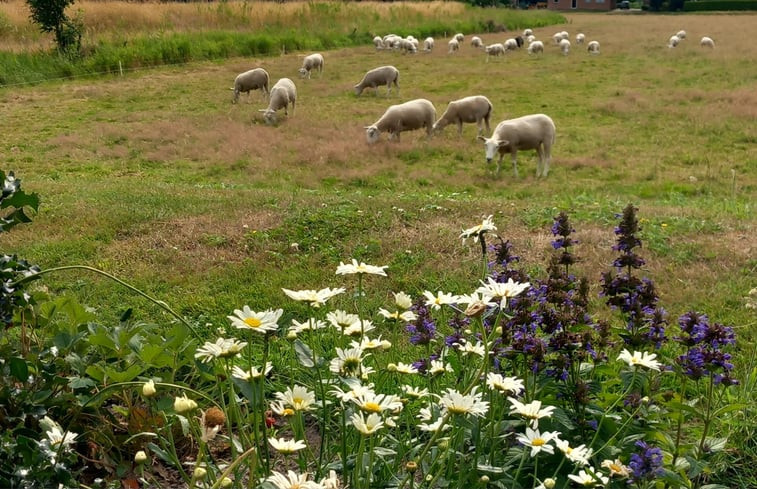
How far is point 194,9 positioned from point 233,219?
23.2m

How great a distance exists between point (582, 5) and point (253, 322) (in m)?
78.0

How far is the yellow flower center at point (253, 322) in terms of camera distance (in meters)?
1.60

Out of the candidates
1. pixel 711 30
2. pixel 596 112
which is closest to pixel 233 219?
pixel 596 112

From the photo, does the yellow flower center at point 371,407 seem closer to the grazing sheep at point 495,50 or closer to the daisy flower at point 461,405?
the daisy flower at point 461,405

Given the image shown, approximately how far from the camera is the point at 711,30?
3653 cm

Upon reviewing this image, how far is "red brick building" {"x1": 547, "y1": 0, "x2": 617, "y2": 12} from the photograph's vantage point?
70.8 m

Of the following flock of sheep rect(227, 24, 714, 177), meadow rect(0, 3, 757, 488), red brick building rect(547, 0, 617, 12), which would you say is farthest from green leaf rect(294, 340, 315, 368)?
red brick building rect(547, 0, 617, 12)

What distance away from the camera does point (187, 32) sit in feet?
78.9

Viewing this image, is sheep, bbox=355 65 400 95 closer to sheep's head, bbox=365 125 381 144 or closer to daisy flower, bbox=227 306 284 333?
sheep's head, bbox=365 125 381 144

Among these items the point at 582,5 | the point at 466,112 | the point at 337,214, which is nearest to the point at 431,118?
the point at 466,112

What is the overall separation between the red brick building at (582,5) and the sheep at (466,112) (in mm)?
62824

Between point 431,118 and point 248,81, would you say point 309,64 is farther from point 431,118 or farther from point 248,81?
point 431,118

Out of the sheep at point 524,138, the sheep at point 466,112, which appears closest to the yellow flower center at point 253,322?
the sheep at point 524,138

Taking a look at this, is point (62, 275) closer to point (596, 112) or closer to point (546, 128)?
point (546, 128)
